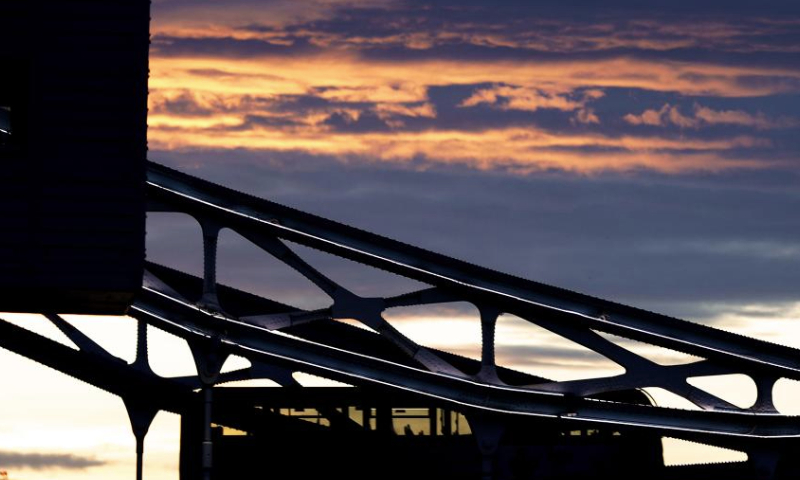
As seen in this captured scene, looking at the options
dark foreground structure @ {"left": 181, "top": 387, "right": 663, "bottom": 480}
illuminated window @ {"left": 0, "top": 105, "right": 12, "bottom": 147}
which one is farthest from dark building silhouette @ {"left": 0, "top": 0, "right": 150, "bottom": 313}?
dark foreground structure @ {"left": 181, "top": 387, "right": 663, "bottom": 480}

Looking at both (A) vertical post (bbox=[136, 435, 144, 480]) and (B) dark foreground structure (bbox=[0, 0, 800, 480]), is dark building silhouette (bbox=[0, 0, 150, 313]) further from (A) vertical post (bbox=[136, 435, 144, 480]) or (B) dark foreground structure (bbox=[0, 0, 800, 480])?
(A) vertical post (bbox=[136, 435, 144, 480])

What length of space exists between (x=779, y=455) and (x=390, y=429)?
37.1 ft

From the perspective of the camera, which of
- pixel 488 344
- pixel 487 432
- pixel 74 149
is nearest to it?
pixel 74 149

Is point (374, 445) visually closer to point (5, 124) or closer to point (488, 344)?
point (488, 344)

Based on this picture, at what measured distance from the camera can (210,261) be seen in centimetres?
4794

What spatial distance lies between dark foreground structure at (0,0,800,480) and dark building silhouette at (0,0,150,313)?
0.04 metres

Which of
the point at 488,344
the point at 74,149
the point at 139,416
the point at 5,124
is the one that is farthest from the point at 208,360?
the point at 74,149

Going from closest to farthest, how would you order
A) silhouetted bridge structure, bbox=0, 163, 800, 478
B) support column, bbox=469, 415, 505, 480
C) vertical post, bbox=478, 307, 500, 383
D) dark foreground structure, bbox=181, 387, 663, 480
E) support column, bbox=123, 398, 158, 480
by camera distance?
silhouetted bridge structure, bbox=0, 163, 800, 478 → support column, bbox=469, 415, 505, 480 → vertical post, bbox=478, 307, 500, 383 → support column, bbox=123, 398, 158, 480 → dark foreground structure, bbox=181, 387, 663, 480

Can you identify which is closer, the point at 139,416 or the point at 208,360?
the point at 208,360

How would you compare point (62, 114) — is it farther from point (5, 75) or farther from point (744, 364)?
point (744, 364)

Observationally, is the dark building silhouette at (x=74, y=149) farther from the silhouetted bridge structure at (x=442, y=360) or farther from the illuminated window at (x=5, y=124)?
the silhouetted bridge structure at (x=442, y=360)

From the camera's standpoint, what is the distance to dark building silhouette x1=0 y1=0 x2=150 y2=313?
36.2m

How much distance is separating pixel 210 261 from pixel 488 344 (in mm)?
6790

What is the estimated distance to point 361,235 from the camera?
49375mm
